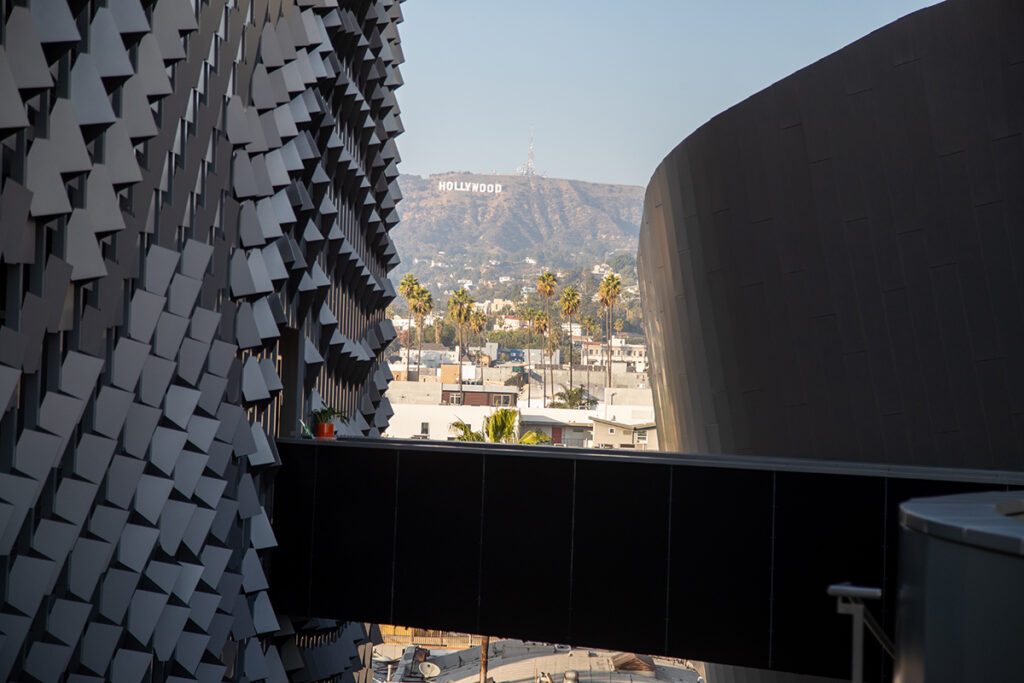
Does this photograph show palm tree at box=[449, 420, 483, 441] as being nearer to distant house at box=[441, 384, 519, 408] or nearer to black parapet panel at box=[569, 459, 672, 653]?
black parapet panel at box=[569, 459, 672, 653]

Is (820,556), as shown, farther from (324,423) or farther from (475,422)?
(475,422)

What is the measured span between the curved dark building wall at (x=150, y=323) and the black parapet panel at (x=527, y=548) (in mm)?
1881

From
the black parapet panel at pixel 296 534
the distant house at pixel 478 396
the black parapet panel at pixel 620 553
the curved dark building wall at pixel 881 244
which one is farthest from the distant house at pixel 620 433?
the black parapet panel at pixel 620 553

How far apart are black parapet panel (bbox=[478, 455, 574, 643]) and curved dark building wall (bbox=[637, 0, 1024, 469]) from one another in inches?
154

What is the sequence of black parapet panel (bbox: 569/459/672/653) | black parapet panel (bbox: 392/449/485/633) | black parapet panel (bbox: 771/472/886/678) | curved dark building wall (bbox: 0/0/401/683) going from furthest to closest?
black parapet panel (bbox: 392/449/485/633) < black parapet panel (bbox: 569/459/672/653) < black parapet panel (bbox: 771/472/886/678) < curved dark building wall (bbox: 0/0/401/683)

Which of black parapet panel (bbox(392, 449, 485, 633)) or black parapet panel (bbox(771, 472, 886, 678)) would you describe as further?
black parapet panel (bbox(392, 449, 485, 633))

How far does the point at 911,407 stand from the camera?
470 inches

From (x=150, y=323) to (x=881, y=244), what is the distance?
821cm

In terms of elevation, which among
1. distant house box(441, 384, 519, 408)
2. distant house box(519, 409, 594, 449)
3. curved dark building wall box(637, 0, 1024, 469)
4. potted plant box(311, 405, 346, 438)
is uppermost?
curved dark building wall box(637, 0, 1024, 469)

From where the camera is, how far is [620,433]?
7450cm

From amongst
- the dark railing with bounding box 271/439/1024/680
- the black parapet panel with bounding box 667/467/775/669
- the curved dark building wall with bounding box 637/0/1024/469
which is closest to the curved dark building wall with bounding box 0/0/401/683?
the dark railing with bounding box 271/439/1024/680

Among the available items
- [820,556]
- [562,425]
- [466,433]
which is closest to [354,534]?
[820,556]

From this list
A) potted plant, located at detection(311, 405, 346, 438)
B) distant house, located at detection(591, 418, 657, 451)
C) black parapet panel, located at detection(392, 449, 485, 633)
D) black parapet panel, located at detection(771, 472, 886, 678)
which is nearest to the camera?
black parapet panel, located at detection(771, 472, 886, 678)

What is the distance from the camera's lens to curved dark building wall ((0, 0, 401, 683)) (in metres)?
6.55
